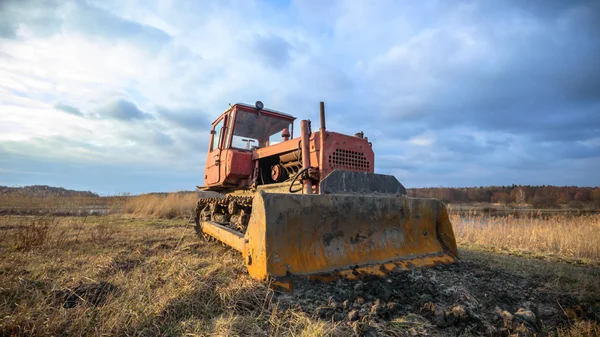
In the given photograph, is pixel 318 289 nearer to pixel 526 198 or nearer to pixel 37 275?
pixel 37 275

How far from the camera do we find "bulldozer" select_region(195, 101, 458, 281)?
3094 millimetres

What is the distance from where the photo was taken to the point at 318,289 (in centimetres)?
280

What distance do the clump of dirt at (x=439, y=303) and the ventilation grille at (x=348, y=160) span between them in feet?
5.96

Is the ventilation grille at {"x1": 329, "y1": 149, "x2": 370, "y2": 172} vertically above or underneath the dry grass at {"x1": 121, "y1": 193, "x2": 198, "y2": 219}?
above

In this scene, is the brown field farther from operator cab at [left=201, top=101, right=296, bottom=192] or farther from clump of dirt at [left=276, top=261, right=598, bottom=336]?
operator cab at [left=201, top=101, right=296, bottom=192]

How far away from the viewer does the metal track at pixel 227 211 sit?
499cm

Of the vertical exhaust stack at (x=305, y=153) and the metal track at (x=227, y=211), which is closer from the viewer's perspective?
the vertical exhaust stack at (x=305, y=153)

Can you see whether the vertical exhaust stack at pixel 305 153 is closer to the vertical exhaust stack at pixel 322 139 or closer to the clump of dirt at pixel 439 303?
the vertical exhaust stack at pixel 322 139

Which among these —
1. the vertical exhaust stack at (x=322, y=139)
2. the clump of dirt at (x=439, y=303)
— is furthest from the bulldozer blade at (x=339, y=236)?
the vertical exhaust stack at (x=322, y=139)

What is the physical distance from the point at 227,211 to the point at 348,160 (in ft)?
9.14

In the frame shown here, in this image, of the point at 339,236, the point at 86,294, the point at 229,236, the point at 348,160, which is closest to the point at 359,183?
the point at 348,160

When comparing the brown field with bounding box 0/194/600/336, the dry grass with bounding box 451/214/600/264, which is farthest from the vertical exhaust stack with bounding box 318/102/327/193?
the dry grass with bounding box 451/214/600/264

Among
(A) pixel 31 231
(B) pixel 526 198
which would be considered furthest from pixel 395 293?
(B) pixel 526 198

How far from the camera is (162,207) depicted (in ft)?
47.8
